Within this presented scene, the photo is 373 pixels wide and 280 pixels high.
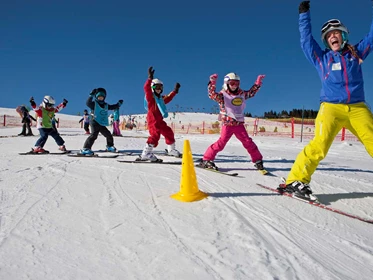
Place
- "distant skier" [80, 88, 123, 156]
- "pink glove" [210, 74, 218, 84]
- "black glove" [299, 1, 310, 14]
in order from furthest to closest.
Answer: "distant skier" [80, 88, 123, 156] → "pink glove" [210, 74, 218, 84] → "black glove" [299, 1, 310, 14]

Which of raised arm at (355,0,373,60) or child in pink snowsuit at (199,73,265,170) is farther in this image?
child in pink snowsuit at (199,73,265,170)

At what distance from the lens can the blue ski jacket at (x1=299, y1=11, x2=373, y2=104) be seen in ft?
11.9

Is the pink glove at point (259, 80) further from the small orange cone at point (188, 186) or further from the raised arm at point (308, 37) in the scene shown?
the small orange cone at point (188, 186)

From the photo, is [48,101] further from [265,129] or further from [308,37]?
[265,129]

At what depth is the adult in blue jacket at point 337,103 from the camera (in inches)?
141

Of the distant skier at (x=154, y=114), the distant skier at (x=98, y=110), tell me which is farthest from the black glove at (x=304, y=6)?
the distant skier at (x=98, y=110)

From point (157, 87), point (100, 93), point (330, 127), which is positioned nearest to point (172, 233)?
point (330, 127)

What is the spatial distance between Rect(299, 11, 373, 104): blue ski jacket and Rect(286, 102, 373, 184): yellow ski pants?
0.11 metres

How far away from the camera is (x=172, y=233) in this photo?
238 cm

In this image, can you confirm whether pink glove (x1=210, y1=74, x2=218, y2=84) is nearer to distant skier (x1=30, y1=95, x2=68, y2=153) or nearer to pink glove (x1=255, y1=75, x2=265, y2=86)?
pink glove (x1=255, y1=75, x2=265, y2=86)

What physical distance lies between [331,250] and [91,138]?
23.8ft

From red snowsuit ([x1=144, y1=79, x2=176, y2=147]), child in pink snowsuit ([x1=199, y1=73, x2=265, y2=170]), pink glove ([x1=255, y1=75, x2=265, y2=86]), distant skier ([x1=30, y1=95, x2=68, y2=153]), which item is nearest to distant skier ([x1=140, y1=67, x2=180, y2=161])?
red snowsuit ([x1=144, y1=79, x2=176, y2=147])

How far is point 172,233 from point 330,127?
2.44m

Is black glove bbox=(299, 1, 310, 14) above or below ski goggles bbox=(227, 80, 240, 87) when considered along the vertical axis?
above
